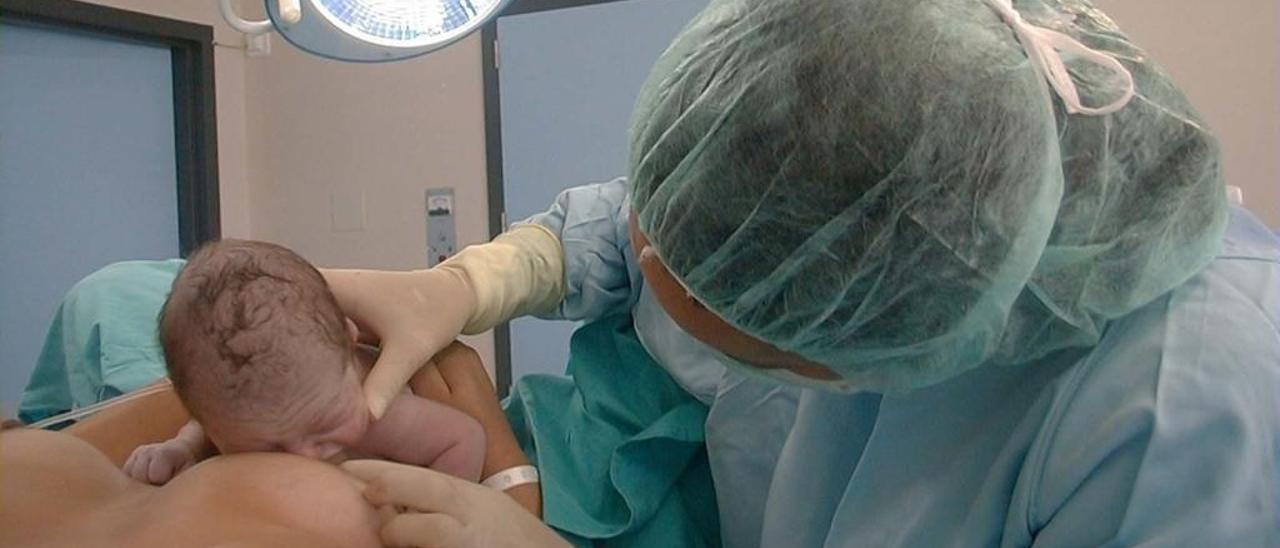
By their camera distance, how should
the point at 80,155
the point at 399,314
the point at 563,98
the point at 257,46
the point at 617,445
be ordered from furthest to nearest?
the point at 257,46
the point at 563,98
the point at 80,155
the point at 617,445
the point at 399,314

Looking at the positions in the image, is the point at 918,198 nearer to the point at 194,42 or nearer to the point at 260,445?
the point at 260,445

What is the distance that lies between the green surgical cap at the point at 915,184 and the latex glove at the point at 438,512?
0.29 meters

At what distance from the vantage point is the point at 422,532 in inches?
34.0

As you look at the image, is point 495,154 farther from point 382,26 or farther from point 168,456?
point 168,456

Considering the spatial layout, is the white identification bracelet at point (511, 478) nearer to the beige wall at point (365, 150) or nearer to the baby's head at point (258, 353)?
the baby's head at point (258, 353)

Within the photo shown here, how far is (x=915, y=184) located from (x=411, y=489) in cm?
50

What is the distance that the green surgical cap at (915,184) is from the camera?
69 centimetres

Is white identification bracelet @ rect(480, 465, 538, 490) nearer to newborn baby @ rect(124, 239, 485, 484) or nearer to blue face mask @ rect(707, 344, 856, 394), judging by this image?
newborn baby @ rect(124, 239, 485, 484)

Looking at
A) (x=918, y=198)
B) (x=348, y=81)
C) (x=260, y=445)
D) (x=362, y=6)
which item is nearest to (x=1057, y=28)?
(x=918, y=198)

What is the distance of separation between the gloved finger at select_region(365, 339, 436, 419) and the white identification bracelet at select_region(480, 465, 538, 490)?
0.14m

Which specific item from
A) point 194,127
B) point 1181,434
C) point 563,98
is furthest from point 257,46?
point 1181,434

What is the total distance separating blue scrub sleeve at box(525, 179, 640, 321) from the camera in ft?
3.93

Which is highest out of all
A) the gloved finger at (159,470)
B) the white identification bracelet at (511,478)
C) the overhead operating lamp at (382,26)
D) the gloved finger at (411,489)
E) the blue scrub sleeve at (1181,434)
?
the overhead operating lamp at (382,26)

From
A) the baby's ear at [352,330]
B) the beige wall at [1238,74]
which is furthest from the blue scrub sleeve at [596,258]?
the beige wall at [1238,74]
